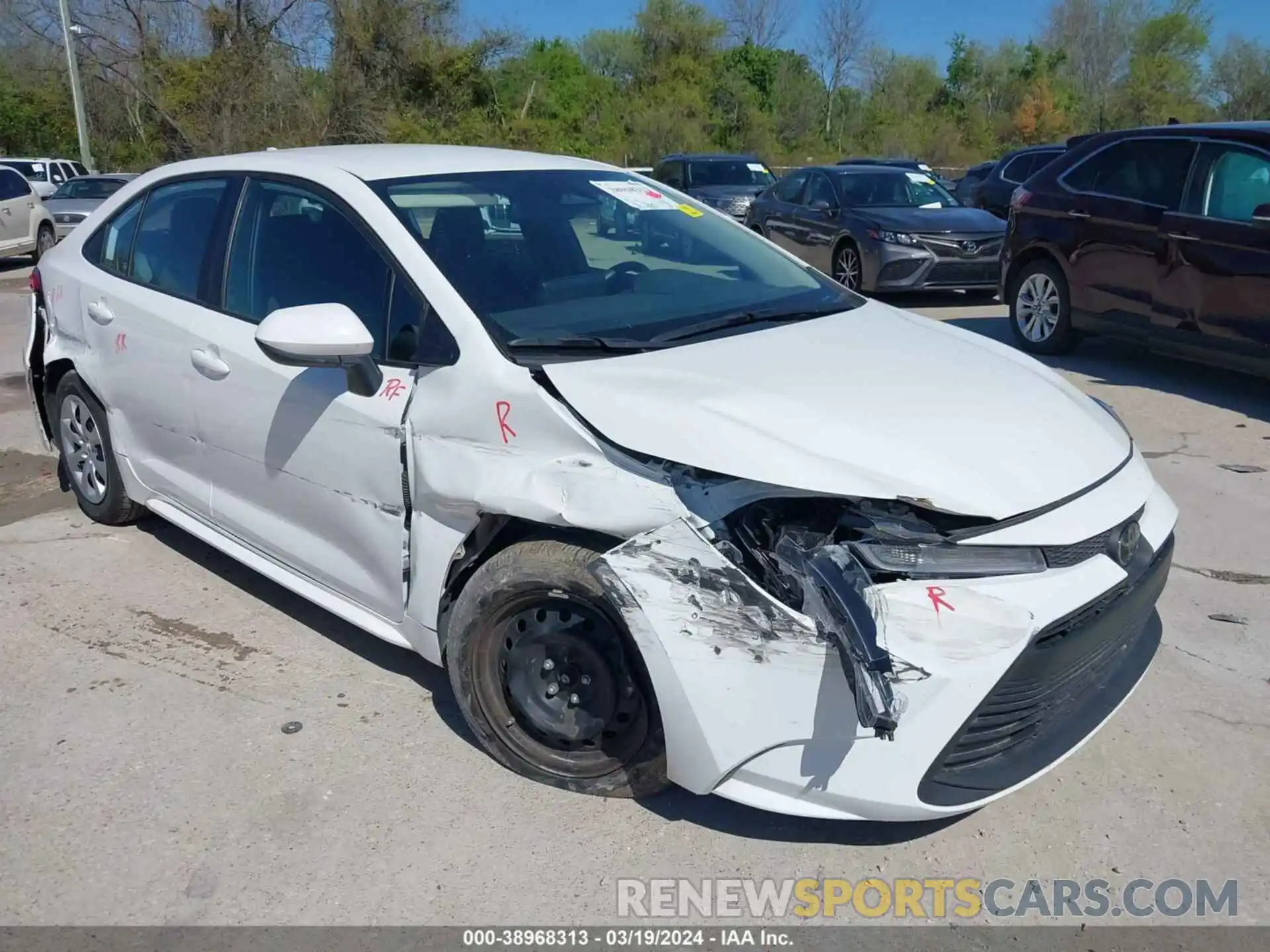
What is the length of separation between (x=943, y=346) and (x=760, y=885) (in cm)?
177

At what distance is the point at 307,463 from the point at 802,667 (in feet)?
5.95

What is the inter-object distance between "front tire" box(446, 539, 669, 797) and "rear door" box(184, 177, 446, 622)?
0.39 m

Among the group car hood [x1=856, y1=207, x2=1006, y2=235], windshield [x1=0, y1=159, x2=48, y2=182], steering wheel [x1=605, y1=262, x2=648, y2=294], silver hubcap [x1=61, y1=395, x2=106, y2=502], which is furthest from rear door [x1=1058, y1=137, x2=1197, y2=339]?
windshield [x1=0, y1=159, x2=48, y2=182]

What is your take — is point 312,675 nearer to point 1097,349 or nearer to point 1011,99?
point 1097,349

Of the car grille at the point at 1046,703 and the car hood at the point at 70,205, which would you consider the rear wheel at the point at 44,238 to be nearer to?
the car hood at the point at 70,205

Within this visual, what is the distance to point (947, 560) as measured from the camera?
2.62 meters

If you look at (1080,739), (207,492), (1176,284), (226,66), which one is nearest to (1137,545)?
(1080,739)

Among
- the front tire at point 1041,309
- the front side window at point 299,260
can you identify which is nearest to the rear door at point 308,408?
the front side window at point 299,260

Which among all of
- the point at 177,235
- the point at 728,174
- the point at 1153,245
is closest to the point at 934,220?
the point at 1153,245

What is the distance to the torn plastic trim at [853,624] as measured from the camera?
2441 millimetres

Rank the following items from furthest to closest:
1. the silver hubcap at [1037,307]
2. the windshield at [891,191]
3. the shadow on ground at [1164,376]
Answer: the windshield at [891,191], the silver hubcap at [1037,307], the shadow on ground at [1164,376]

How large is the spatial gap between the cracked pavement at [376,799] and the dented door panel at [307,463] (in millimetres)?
423

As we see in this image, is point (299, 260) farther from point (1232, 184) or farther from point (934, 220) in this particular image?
point (934, 220)

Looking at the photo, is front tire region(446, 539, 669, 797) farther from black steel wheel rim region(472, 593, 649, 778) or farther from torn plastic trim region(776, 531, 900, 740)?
torn plastic trim region(776, 531, 900, 740)
